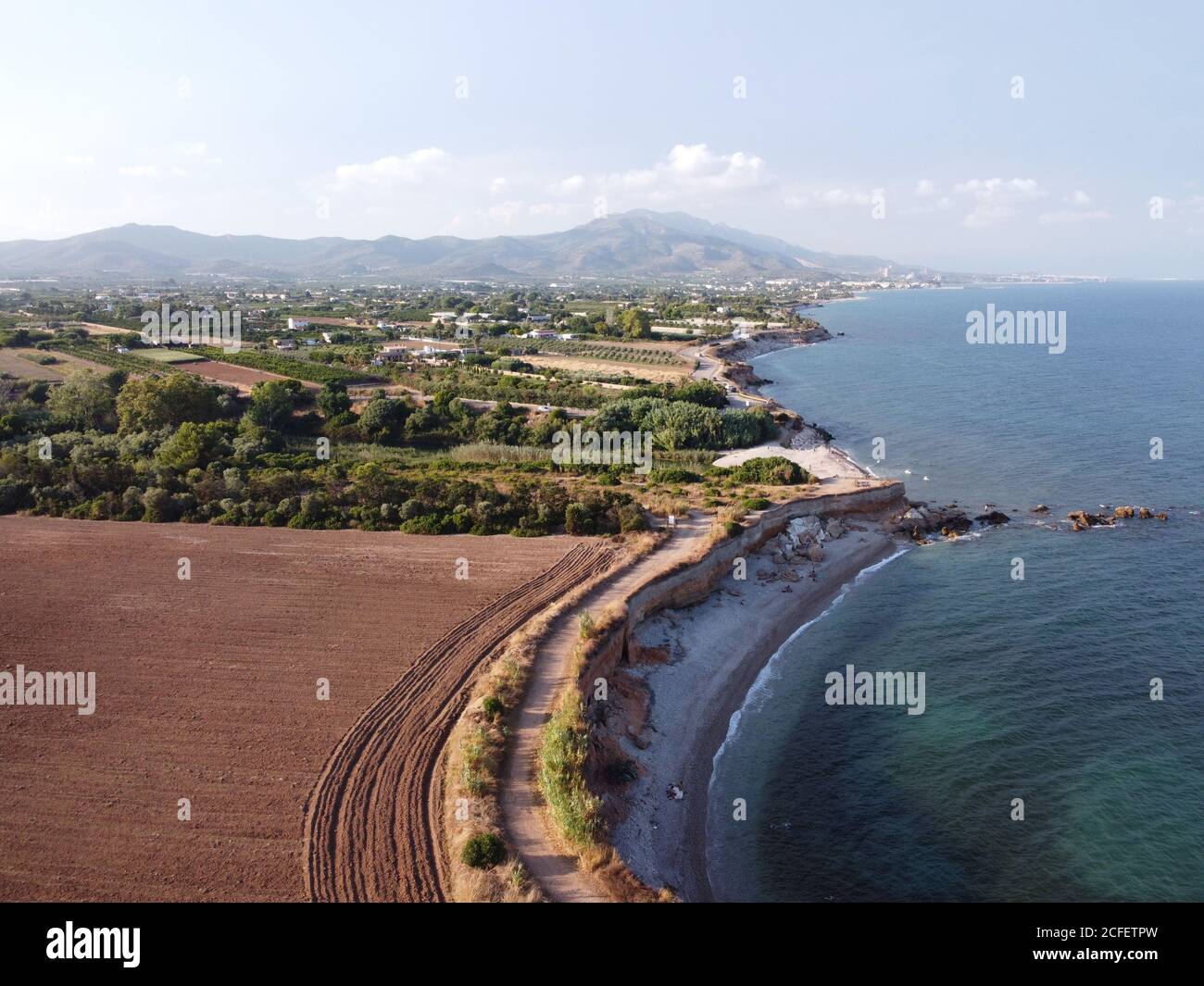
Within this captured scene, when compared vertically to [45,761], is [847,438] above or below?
above

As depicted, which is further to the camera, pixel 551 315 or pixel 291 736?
pixel 551 315

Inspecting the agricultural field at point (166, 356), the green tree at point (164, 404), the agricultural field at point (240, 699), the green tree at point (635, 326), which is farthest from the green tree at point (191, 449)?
the green tree at point (635, 326)

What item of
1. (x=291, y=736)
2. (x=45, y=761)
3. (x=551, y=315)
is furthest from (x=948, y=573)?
(x=551, y=315)

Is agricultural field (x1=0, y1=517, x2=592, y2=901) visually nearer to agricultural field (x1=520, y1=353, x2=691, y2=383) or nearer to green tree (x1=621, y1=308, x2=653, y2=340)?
agricultural field (x1=520, y1=353, x2=691, y2=383)
